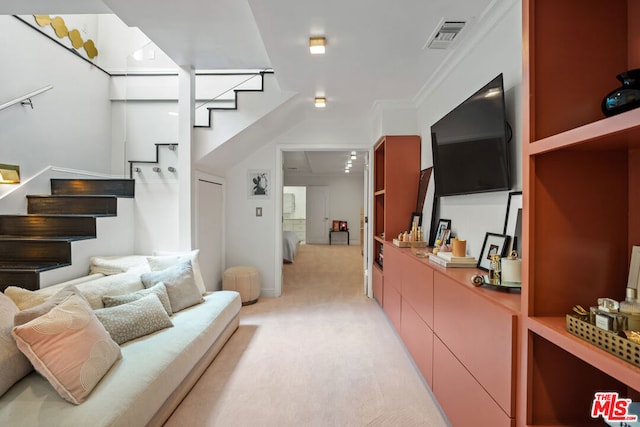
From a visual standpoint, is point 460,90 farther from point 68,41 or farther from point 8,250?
point 68,41

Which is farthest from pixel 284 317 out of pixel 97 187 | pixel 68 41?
pixel 68 41

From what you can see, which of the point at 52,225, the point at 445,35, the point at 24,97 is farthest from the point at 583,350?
the point at 24,97

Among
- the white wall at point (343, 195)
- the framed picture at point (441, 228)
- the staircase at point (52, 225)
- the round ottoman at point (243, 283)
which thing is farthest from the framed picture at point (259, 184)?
the white wall at point (343, 195)

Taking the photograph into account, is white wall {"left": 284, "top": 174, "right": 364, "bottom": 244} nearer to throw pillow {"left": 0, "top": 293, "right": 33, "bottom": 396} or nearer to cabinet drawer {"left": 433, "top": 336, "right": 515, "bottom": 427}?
cabinet drawer {"left": 433, "top": 336, "right": 515, "bottom": 427}

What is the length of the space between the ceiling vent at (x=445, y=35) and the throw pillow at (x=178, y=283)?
269 cm

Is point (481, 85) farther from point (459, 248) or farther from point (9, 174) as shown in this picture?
point (9, 174)

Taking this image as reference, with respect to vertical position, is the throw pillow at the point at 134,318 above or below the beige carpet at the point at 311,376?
above

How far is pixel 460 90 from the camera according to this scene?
261 centimetres

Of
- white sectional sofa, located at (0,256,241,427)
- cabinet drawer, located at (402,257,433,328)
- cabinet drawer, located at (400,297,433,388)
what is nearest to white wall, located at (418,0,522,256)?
cabinet drawer, located at (402,257,433,328)

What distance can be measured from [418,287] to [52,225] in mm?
3235

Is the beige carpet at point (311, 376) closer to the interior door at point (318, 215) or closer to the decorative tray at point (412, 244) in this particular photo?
the decorative tray at point (412, 244)

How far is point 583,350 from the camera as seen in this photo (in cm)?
88

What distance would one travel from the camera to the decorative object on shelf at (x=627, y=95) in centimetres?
90

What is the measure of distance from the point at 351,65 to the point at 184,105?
74.3 inches
